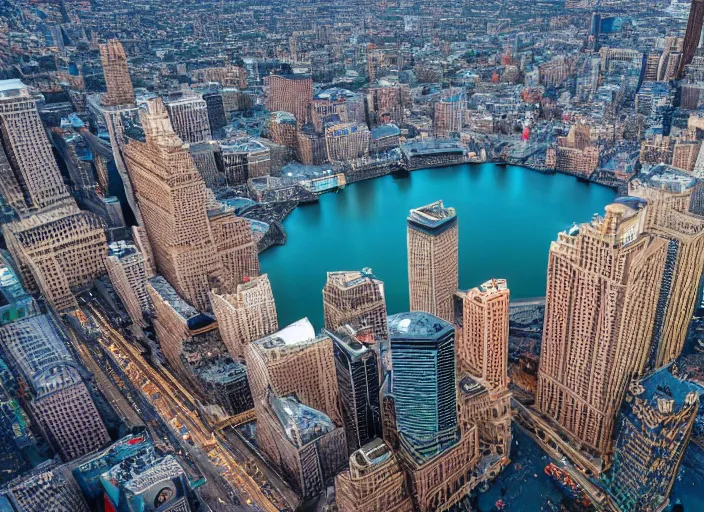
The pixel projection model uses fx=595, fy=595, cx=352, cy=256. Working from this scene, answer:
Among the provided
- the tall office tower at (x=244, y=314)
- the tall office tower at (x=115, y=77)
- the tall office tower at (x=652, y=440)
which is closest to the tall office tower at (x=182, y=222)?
the tall office tower at (x=244, y=314)

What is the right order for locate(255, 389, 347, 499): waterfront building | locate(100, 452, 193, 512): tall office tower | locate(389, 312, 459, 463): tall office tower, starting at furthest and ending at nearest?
locate(255, 389, 347, 499): waterfront building → locate(389, 312, 459, 463): tall office tower → locate(100, 452, 193, 512): tall office tower

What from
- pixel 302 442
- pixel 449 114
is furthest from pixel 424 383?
pixel 449 114

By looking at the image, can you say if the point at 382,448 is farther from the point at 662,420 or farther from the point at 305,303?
the point at 305,303

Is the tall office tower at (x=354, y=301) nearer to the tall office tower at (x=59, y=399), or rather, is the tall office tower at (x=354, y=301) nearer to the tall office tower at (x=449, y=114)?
the tall office tower at (x=59, y=399)

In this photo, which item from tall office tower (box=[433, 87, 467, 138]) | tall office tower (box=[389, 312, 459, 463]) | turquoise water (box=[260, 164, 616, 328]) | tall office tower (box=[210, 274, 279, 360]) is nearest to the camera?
tall office tower (box=[389, 312, 459, 463])

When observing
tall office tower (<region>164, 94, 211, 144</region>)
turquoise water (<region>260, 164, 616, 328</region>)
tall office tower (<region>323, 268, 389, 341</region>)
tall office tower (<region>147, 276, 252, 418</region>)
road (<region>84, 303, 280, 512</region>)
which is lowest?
turquoise water (<region>260, 164, 616, 328</region>)

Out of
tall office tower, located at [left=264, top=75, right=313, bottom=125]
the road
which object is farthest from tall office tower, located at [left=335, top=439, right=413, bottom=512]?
tall office tower, located at [left=264, top=75, right=313, bottom=125]

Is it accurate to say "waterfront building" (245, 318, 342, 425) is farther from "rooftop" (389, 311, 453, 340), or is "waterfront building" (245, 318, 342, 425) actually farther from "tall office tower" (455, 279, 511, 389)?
"tall office tower" (455, 279, 511, 389)
